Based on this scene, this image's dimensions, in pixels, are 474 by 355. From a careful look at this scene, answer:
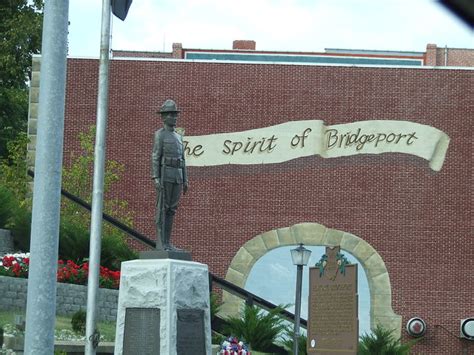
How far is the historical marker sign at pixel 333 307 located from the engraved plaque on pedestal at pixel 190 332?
2.23 metres

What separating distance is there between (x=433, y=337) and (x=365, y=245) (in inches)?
127

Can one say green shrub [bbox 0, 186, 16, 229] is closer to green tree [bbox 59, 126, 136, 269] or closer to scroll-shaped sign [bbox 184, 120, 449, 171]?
green tree [bbox 59, 126, 136, 269]

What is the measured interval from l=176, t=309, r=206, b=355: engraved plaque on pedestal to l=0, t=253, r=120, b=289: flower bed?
7.45m

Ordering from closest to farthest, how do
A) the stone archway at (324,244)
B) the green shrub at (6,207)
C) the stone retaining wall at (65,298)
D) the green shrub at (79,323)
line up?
the green shrub at (79,323) < the stone retaining wall at (65,298) < the green shrub at (6,207) < the stone archway at (324,244)

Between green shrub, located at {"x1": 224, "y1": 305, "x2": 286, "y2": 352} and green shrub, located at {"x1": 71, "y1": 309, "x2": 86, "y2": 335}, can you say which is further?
green shrub, located at {"x1": 224, "y1": 305, "x2": 286, "y2": 352}

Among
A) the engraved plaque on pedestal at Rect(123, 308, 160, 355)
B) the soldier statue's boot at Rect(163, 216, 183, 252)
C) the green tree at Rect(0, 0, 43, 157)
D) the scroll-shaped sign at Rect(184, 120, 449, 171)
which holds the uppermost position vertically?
the green tree at Rect(0, 0, 43, 157)

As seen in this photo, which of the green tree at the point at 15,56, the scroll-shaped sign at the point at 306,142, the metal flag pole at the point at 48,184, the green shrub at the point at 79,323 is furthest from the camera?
the green tree at the point at 15,56

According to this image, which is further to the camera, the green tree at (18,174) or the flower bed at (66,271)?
the green tree at (18,174)

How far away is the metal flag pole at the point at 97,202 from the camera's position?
17547 mm

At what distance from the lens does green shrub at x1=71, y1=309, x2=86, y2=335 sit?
20.2 meters

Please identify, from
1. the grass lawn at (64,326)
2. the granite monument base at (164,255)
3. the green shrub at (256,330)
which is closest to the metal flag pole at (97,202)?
the grass lawn at (64,326)

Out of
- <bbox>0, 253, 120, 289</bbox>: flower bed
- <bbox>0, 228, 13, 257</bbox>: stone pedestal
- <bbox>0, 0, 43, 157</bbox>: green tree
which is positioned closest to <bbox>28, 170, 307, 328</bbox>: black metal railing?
<bbox>0, 228, 13, 257</bbox>: stone pedestal

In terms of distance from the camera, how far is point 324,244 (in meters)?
31.7

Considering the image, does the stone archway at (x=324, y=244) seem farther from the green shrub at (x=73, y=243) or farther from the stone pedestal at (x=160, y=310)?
the stone pedestal at (x=160, y=310)
